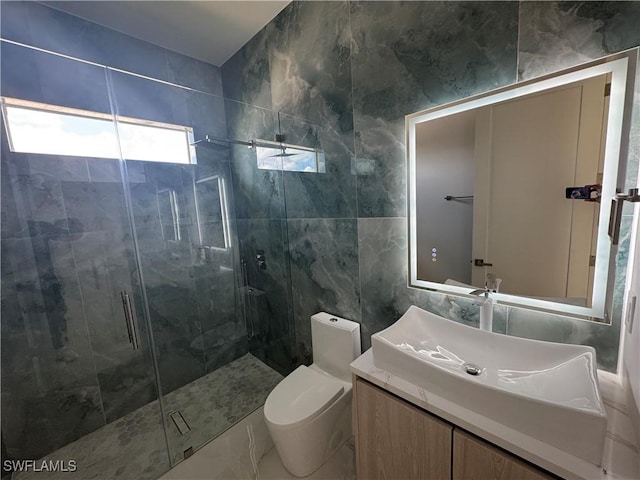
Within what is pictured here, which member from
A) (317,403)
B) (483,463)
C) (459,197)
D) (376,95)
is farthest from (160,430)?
(376,95)

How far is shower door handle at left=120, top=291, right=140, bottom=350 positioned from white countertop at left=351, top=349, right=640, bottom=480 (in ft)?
5.92

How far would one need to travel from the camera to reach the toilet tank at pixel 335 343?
167 cm

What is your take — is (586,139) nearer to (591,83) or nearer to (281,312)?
(591,83)

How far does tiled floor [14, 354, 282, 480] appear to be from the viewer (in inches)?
63.0

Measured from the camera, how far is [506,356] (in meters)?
1.05

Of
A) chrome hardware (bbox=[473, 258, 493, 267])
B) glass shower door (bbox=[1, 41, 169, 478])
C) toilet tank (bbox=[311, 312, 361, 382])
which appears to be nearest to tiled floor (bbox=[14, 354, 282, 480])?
glass shower door (bbox=[1, 41, 169, 478])

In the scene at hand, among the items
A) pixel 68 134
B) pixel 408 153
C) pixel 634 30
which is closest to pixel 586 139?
pixel 634 30

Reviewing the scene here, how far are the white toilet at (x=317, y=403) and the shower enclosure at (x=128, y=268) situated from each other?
56 cm

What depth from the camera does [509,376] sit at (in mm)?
1013

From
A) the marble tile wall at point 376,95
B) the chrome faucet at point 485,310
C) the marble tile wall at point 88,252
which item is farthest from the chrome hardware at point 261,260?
the chrome faucet at point 485,310

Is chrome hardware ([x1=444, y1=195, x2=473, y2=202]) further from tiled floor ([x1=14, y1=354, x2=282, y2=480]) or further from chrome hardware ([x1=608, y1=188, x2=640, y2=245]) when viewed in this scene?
tiled floor ([x1=14, y1=354, x2=282, y2=480])

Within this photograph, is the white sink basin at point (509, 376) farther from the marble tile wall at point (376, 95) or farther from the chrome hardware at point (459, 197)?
the chrome hardware at point (459, 197)

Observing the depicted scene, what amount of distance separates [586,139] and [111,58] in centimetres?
288

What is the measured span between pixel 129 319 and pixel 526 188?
2508 millimetres
